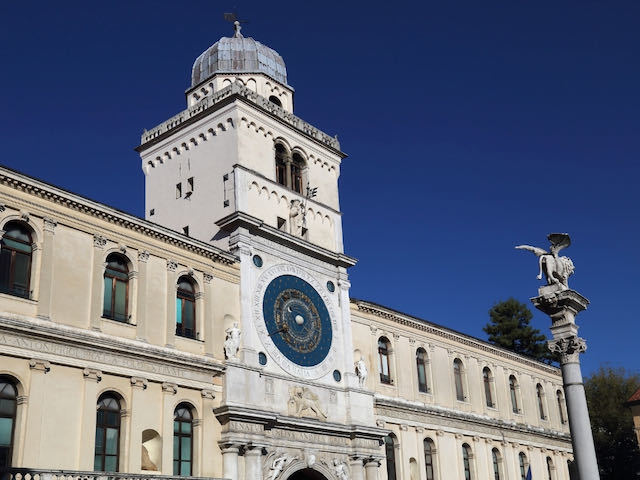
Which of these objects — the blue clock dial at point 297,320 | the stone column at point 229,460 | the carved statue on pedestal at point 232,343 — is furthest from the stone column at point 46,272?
the blue clock dial at point 297,320

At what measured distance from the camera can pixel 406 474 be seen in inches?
1422

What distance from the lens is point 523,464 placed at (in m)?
44.6

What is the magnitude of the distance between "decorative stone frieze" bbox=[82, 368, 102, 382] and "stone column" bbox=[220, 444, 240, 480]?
540 centimetres

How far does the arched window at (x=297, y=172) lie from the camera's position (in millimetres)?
35744

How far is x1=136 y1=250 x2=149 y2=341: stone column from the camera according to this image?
26203mm

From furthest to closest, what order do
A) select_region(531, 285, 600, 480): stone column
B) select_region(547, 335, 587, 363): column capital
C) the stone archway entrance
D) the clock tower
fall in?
the stone archway entrance
the clock tower
select_region(547, 335, 587, 363): column capital
select_region(531, 285, 600, 480): stone column

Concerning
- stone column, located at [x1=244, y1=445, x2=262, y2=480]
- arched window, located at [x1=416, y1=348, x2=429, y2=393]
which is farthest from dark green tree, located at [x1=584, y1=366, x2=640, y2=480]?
stone column, located at [x1=244, y1=445, x2=262, y2=480]

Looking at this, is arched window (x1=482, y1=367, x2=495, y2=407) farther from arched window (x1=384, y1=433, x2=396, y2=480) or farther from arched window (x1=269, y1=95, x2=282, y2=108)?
arched window (x1=269, y1=95, x2=282, y2=108)

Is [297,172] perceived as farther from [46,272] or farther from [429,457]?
[429,457]

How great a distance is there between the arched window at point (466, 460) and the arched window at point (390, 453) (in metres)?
5.70

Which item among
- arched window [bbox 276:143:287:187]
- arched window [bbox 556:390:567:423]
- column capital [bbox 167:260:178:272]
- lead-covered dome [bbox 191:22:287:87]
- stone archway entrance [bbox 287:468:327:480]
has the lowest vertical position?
stone archway entrance [bbox 287:468:327:480]

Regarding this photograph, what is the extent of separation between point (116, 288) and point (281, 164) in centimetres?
1156

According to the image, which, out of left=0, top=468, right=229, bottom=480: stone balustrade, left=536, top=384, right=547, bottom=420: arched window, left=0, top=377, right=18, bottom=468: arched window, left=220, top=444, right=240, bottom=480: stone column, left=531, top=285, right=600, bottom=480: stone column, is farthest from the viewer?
left=536, top=384, right=547, bottom=420: arched window

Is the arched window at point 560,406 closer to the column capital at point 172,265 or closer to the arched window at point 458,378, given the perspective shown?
the arched window at point 458,378
